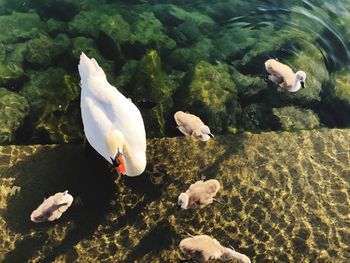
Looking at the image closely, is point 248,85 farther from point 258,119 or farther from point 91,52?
point 91,52

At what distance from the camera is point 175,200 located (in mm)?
6703

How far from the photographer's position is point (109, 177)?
691 centimetres

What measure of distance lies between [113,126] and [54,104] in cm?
216

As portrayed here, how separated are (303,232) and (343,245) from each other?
57 cm

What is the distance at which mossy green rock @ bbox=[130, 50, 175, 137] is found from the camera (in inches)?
300

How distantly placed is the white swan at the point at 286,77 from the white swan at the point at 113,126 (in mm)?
2743

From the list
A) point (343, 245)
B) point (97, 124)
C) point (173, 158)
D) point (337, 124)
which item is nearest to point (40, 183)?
point (97, 124)

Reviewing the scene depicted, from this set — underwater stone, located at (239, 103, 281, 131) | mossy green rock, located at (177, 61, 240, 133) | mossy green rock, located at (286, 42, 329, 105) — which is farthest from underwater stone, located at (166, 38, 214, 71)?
mossy green rock, located at (286, 42, 329, 105)

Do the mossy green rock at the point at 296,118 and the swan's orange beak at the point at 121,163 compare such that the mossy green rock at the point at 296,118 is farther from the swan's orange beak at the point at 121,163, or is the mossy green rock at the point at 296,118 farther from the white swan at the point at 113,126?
the swan's orange beak at the point at 121,163

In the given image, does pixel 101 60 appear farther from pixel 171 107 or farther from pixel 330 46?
pixel 330 46

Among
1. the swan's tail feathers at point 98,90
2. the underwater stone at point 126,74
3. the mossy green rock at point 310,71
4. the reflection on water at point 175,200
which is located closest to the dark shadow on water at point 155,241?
the reflection on water at point 175,200

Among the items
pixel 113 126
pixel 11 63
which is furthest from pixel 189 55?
pixel 113 126

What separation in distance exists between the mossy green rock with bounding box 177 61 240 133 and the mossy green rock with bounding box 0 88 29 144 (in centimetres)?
263

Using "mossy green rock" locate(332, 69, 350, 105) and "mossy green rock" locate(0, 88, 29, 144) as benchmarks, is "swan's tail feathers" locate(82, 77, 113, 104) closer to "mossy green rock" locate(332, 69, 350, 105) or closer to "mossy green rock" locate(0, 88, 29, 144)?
"mossy green rock" locate(0, 88, 29, 144)
